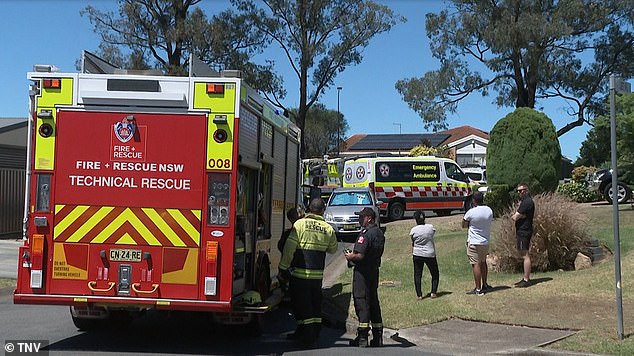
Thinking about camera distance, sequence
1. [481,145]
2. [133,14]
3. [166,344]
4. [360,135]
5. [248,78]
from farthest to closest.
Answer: [360,135] < [481,145] < [248,78] < [133,14] < [166,344]

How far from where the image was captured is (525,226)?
12.5 m

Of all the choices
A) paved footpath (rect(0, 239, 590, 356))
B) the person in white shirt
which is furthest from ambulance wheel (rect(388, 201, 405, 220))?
paved footpath (rect(0, 239, 590, 356))

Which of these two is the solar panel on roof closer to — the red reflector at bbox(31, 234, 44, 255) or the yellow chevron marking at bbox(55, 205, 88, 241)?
the yellow chevron marking at bbox(55, 205, 88, 241)

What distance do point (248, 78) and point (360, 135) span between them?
66193mm

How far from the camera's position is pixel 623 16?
3456 centimetres

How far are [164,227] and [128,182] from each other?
25.2 inches

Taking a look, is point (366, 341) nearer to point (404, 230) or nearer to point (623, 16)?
point (404, 230)

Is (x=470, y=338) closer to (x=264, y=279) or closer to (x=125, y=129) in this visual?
(x=264, y=279)

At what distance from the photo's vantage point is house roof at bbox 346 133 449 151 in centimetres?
8138

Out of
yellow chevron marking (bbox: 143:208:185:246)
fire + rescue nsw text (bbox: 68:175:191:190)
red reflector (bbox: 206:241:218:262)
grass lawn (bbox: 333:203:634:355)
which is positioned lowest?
grass lawn (bbox: 333:203:634:355)

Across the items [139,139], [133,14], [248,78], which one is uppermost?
[133,14]

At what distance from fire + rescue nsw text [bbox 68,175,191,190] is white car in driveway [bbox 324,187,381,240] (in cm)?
1311

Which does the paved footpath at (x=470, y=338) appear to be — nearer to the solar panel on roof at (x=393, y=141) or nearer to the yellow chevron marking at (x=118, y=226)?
the yellow chevron marking at (x=118, y=226)

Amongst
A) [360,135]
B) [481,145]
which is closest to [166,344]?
[481,145]
